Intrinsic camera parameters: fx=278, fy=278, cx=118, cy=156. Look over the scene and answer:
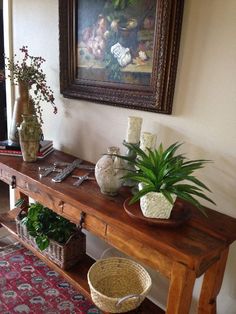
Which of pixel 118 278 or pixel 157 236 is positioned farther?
pixel 118 278

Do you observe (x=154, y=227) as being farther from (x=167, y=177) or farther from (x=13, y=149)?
(x=13, y=149)

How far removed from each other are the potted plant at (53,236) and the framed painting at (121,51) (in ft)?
2.44

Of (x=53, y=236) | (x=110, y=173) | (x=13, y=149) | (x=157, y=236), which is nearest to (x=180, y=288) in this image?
(x=157, y=236)

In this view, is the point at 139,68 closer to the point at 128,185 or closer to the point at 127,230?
the point at 128,185

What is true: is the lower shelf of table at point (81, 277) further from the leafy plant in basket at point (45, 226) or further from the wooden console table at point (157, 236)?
the leafy plant in basket at point (45, 226)

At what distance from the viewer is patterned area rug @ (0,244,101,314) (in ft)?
4.95

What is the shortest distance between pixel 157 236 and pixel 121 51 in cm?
91

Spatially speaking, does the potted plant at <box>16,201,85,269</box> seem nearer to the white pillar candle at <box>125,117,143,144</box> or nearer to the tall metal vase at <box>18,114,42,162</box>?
the tall metal vase at <box>18,114,42,162</box>

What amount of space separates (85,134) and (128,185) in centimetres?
53

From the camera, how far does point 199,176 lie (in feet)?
4.06

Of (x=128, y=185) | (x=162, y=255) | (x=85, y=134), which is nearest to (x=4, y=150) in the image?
(x=85, y=134)

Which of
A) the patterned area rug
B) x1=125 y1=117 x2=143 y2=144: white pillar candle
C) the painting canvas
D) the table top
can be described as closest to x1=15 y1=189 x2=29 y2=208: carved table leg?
the patterned area rug

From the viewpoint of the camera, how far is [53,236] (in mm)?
1574

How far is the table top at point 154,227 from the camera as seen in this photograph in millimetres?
881
